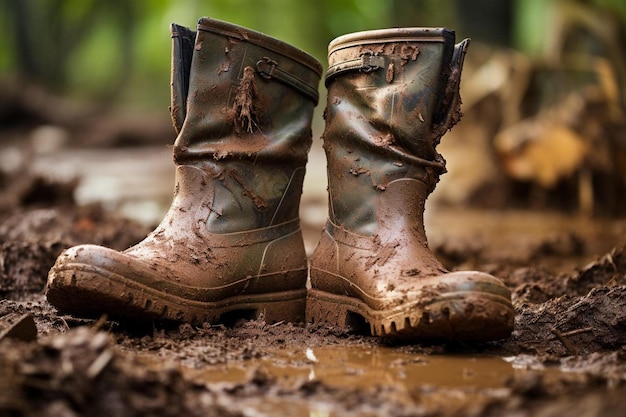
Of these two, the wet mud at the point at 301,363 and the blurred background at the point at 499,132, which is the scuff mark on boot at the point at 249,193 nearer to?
the wet mud at the point at 301,363

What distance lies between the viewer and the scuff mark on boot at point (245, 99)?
6.67 ft

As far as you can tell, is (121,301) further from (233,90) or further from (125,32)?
(125,32)

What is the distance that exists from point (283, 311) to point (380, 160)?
1.52 feet

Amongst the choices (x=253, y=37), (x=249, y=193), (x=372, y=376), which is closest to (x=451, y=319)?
(x=372, y=376)

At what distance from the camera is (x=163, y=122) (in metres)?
15.1

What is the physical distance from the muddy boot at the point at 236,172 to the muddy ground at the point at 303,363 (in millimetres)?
124

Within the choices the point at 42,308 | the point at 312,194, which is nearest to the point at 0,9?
the point at 312,194

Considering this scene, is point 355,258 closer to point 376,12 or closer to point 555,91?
point 555,91

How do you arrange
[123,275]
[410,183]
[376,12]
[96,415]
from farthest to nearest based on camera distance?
[376,12]
[410,183]
[123,275]
[96,415]

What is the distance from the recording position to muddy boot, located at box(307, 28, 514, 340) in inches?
76.2

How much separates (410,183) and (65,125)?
1388cm

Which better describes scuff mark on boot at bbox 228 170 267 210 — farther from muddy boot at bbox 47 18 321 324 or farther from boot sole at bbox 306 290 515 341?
boot sole at bbox 306 290 515 341

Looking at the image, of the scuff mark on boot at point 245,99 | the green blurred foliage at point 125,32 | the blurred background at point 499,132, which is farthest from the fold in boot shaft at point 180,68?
the green blurred foliage at point 125,32

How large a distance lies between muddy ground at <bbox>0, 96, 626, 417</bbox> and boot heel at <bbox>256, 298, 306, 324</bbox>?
0.27 feet
